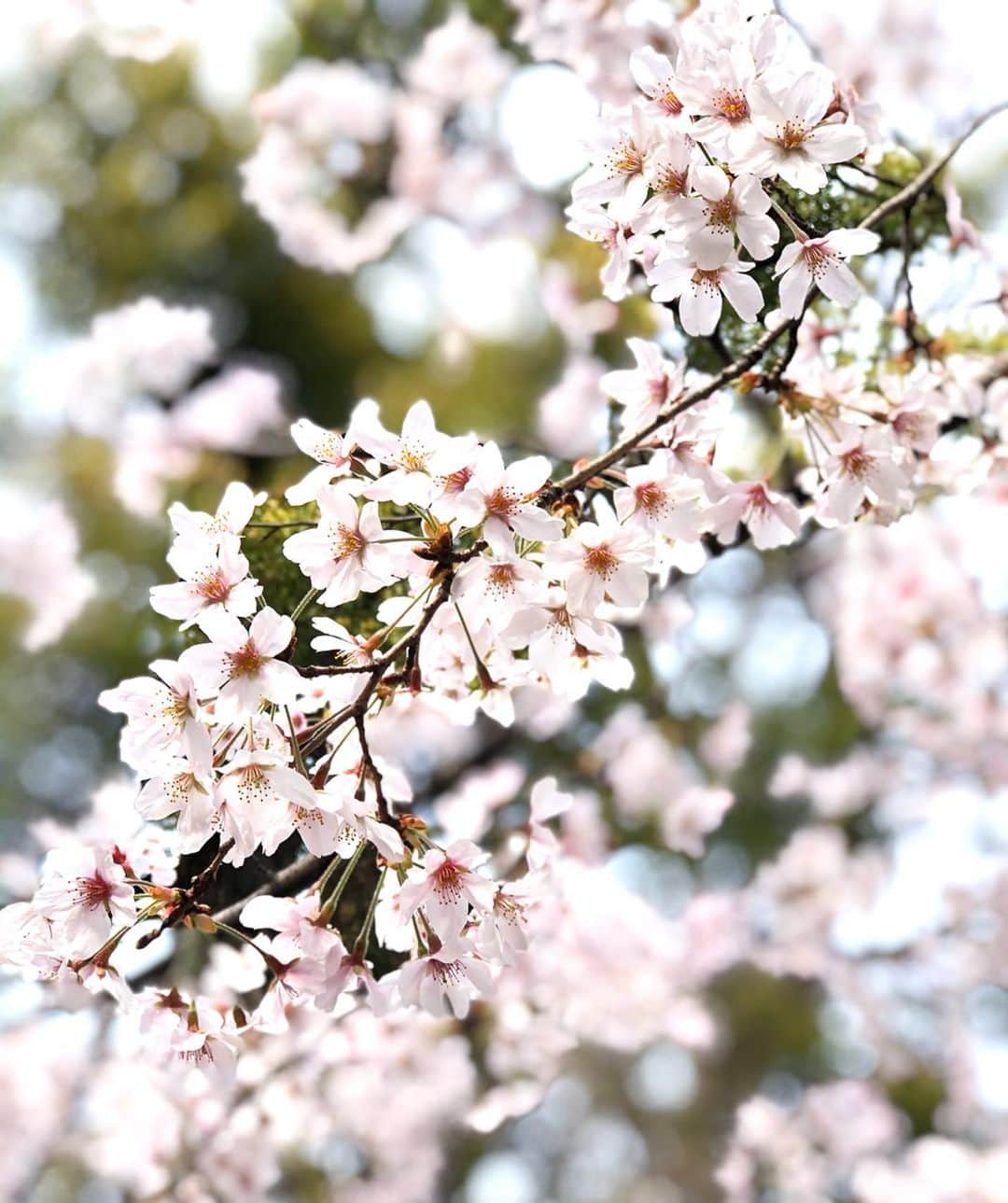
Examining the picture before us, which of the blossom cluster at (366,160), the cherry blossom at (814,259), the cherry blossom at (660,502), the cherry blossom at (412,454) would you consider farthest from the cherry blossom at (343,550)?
the blossom cluster at (366,160)

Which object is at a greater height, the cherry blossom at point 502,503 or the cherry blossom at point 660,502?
the cherry blossom at point 660,502

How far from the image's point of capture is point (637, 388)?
2.18 ft

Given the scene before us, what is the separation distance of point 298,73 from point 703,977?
2.49 metres

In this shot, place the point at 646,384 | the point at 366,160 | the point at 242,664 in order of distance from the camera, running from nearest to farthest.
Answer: the point at 242,664 → the point at 646,384 → the point at 366,160

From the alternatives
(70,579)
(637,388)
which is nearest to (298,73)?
(70,579)

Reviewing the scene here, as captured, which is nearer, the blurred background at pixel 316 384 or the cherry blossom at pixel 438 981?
the cherry blossom at pixel 438 981

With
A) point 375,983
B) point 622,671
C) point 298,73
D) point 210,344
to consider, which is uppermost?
point 298,73

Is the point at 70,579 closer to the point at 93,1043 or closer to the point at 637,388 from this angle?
the point at 93,1043

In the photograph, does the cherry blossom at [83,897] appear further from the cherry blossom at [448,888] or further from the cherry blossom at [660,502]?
the cherry blossom at [660,502]

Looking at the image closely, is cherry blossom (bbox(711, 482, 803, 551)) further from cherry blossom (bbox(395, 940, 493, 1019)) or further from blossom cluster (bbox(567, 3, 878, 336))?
cherry blossom (bbox(395, 940, 493, 1019))

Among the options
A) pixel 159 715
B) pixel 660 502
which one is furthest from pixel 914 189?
pixel 159 715

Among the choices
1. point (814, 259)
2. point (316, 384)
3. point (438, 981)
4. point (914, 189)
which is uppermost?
point (316, 384)

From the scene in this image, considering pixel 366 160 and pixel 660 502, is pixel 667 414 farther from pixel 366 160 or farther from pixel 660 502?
pixel 366 160

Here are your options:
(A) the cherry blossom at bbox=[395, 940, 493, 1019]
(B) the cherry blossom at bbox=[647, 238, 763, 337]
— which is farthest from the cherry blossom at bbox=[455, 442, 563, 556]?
(A) the cherry blossom at bbox=[395, 940, 493, 1019]
